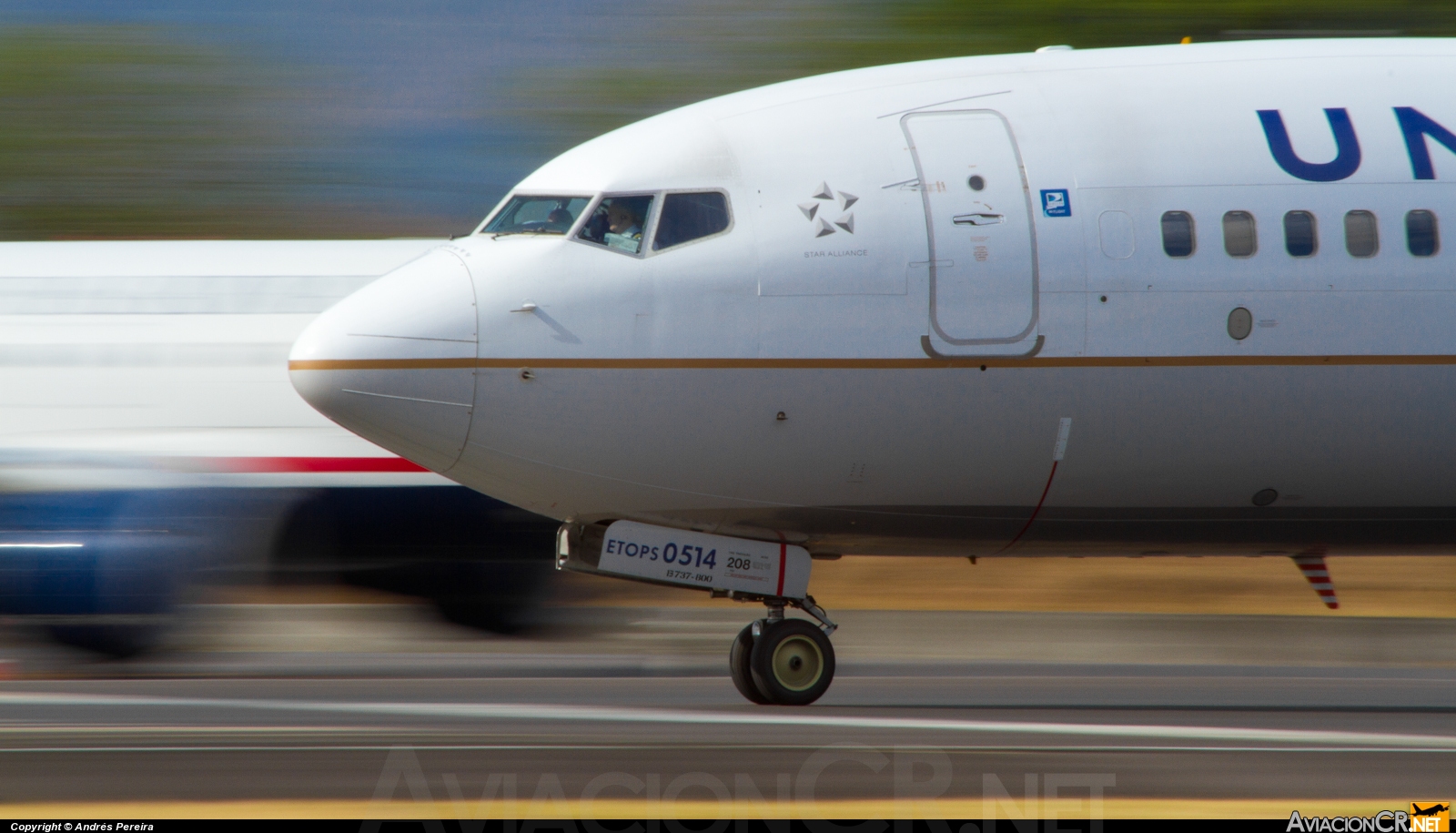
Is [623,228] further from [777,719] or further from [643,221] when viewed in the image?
[777,719]

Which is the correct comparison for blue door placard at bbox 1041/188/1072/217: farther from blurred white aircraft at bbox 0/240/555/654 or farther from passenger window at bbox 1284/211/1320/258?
blurred white aircraft at bbox 0/240/555/654

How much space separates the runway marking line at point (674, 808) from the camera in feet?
20.7

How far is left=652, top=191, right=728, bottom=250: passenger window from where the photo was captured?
875 cm

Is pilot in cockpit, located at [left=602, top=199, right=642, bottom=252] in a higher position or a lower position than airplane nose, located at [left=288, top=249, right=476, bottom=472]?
higher

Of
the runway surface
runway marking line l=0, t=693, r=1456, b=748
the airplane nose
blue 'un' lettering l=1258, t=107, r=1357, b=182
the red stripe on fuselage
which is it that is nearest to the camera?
the runway surface

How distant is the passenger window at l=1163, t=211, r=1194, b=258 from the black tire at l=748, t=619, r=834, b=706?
2.79m

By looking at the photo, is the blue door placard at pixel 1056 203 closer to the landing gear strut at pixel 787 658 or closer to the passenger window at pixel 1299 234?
the passenger window at pixel 1299 234

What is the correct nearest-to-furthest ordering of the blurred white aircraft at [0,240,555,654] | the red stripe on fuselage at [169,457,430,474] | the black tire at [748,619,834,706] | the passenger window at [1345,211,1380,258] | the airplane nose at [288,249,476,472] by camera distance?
1. the airplane nose at [288,249,476,472]
2. the passenger window at [1345,211,1380,258]
3. the black tire at [748,619,834,706]
4. the blurred white aircraft at [0,240,555,654]
5. the red stripe on fuselage at [169,457,430,474]

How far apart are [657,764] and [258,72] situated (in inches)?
770

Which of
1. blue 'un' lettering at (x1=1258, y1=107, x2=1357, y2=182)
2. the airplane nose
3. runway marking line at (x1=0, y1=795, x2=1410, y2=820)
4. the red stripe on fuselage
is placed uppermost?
blue 'un' lettering at (x1=1258, y1=107, x2=1357, y2=182)

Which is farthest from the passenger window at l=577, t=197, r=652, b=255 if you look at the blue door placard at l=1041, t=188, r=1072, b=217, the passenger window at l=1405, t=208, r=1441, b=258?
the passenger window at l=1405, t=208, r=1441, b=258

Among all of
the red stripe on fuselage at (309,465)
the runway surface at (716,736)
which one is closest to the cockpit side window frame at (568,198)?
the runway surface at (716,736)

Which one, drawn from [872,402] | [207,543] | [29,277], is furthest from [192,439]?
[872,402]

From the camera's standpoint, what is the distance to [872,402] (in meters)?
8.66
